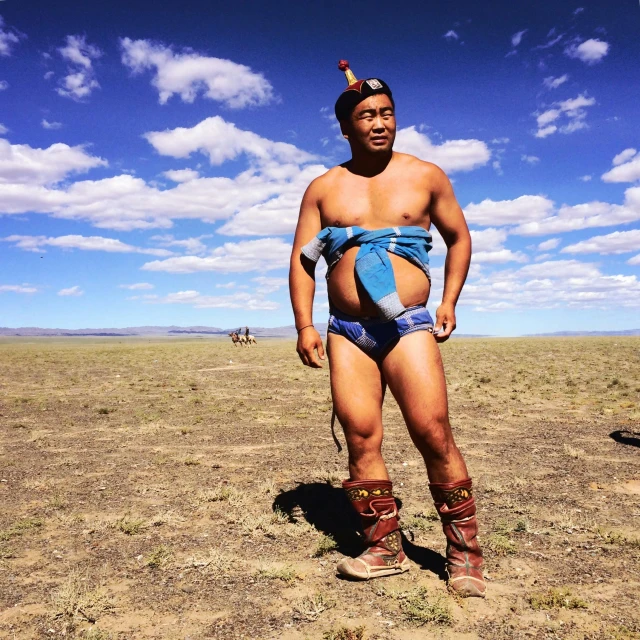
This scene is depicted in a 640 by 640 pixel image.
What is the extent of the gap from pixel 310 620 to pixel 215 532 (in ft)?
5.38

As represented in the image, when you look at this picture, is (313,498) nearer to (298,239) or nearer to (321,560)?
(321,560)

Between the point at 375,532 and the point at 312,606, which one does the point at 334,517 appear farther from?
the point at 312,606

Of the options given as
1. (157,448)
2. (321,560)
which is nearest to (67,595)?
(321,560)

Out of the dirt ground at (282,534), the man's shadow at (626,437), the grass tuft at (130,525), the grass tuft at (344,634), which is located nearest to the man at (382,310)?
the dirt ground at (282,534)

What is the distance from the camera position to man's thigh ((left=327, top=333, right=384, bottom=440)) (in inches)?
129

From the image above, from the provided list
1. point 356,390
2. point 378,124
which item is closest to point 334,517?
point 356,390

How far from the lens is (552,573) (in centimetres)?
339

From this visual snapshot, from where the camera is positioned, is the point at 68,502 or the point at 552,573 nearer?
the point at 552,573

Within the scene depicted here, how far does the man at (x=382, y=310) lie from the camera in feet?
10.3

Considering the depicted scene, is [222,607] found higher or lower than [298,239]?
lower

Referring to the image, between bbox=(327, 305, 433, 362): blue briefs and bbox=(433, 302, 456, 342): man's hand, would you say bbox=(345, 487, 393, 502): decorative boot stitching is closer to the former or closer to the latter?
bbox=(327, 305, 433, 362): blue briefs

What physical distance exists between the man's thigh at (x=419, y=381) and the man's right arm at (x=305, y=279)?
1.81ft

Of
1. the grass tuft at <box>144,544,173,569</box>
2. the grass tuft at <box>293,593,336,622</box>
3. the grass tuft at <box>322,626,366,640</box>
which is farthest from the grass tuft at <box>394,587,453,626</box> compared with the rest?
the grass tuft at <box>144,544,173,569</box>

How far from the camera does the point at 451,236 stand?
353 cm
